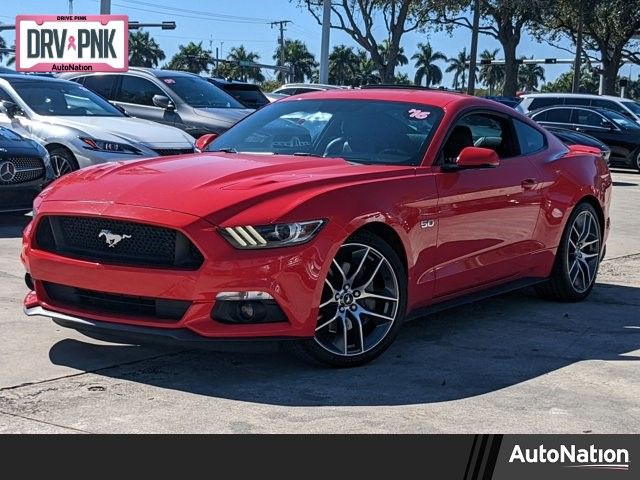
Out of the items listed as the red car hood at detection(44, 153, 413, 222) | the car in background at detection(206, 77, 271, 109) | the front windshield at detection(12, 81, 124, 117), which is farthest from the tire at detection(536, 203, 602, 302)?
the car in background at detection(206, 77, 271, 109)

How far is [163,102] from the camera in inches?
595

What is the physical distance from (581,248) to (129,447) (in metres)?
4.44

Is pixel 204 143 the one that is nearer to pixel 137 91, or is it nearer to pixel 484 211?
pixel 484 211

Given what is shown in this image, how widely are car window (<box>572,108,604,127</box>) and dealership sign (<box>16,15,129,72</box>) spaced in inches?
408

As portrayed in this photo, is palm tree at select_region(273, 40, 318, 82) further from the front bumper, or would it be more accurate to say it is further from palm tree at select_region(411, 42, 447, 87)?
the front bumper

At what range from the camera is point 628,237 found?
1130 centimetres

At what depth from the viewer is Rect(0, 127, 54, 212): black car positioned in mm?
9828

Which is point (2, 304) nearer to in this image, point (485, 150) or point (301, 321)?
point (301, 321)

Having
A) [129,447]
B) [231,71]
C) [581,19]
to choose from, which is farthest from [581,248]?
[231,71]

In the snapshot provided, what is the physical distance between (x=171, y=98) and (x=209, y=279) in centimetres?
1134

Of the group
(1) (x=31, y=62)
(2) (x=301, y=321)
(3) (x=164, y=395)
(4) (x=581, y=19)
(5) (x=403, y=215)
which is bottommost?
(3) (x=164, y=395)

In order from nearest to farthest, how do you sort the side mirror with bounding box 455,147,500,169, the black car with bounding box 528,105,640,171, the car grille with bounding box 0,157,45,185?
the side mirror with bounding box 455,147,500,169 < the car grille with bounding box 0,157,45,185 < the black car with bounding box 528,105,640,171

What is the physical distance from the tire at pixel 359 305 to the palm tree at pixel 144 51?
11012 cm

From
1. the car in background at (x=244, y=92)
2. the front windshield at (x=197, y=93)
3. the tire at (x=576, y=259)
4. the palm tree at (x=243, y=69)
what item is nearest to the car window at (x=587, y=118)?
the car in background at (x=244, y=92)
